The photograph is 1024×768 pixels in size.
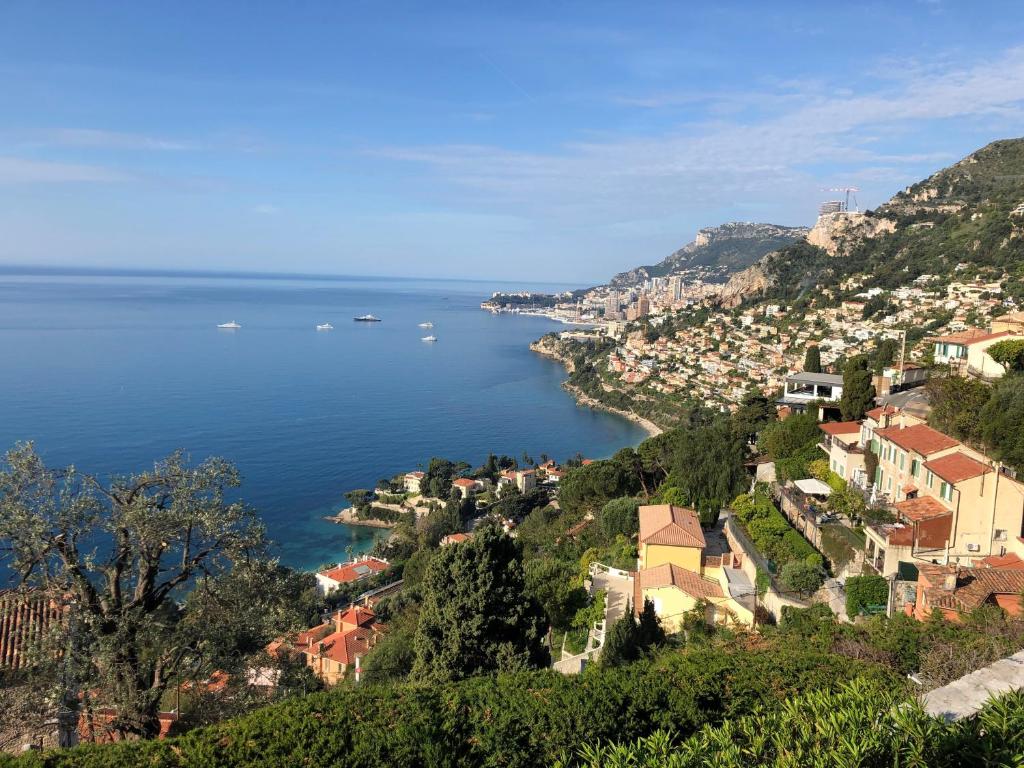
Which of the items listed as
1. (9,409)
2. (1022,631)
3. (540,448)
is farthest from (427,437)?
(1022,631)

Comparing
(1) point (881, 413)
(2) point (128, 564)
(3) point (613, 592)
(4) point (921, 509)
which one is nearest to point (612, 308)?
(1) point (881, 413)

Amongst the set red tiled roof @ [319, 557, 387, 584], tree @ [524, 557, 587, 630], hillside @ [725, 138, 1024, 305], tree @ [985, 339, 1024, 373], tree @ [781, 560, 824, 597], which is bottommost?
red tiled roof @ [319, 557, 387, 584]

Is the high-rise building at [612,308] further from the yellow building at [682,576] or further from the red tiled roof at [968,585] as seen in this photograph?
the red tiled roof at [968,585]

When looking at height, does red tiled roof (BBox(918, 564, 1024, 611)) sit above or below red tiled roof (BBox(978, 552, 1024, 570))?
above

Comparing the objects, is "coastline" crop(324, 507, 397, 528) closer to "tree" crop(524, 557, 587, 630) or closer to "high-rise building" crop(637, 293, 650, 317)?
"tree" crop(524, 557, 587, 630)

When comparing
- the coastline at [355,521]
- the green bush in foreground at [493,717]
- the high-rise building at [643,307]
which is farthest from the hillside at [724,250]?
the green bush in foreground at [493,717]

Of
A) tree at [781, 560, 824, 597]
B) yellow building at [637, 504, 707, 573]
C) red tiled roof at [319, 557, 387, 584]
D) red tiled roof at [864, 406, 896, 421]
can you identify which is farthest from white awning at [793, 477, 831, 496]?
red tiled roof at [319, 557, 387, 584]

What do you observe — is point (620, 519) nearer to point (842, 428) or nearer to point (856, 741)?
point (842, 428)
